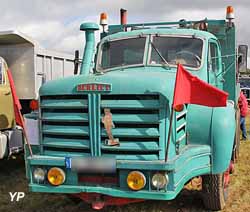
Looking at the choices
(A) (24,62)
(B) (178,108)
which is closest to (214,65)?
(B) (178,108)

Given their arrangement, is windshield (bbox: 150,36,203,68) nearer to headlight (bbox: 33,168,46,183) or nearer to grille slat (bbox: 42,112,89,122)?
grille slat (bbox: 42,112,89,122)

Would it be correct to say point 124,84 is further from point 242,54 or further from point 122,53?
point 242,54

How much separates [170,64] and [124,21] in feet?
9.77

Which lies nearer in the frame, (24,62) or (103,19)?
(103,19)

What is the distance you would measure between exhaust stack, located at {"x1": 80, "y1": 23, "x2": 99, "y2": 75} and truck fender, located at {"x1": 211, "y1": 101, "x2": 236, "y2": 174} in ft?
7.72

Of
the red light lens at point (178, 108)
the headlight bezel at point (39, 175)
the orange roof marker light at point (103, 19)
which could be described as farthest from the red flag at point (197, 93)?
the orange roof marker light at point (103, 19)

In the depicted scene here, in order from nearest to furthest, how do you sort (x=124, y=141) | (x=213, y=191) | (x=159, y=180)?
(x=159, y=180) < (x=124, y=141) < (x=213, y=191)

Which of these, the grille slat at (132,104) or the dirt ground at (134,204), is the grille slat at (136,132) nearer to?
the grille slat at (132,104)

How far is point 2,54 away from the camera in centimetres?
830

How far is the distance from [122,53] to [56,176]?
84.3 inches

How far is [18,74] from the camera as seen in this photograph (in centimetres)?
827

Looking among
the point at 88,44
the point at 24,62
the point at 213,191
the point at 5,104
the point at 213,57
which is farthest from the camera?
the point at 24,62

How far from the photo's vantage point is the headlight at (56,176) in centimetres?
449

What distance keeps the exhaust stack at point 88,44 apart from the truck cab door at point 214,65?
5.80ft
